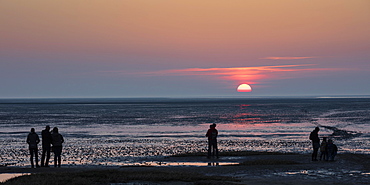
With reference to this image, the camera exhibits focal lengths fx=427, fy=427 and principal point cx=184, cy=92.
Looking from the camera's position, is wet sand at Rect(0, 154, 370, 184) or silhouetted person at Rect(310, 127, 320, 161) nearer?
wet sand at Rect(0, 154, 370, 184)

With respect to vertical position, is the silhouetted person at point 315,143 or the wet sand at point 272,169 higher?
the silhouetted person at point 315,143

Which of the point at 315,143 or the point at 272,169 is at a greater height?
the point at 315,143

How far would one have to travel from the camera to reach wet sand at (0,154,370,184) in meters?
17.7

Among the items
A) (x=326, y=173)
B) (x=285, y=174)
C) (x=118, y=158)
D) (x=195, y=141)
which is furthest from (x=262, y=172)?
(x=195, y=141)

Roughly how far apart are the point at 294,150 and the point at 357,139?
1125cm

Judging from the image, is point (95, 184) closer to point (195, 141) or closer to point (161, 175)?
point (161, 175)

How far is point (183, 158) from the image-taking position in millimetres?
26234

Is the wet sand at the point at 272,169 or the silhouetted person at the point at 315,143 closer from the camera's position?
the wet sand at the point at 272,169

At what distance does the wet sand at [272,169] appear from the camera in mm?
17672

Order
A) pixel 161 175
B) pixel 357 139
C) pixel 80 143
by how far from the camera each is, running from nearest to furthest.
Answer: pixel 161 175, pixel 80 143, pixel 357 139

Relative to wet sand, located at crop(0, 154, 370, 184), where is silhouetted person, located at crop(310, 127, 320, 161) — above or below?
above

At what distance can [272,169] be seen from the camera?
20.9 metres

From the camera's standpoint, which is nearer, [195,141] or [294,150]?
[294,150]

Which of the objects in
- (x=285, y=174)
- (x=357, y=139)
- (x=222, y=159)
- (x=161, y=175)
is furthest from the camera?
(x=357, y=139)
